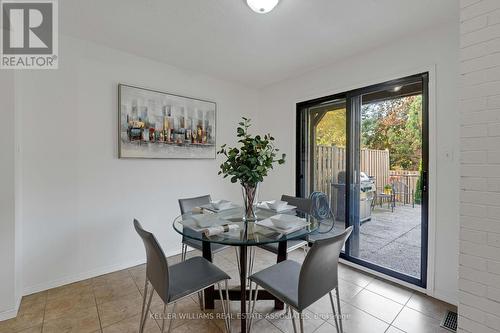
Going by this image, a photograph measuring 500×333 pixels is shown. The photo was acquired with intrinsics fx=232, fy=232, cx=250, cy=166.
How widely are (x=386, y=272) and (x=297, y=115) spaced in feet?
7.30

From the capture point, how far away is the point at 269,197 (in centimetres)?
380

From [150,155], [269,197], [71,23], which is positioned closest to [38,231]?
[150,155]

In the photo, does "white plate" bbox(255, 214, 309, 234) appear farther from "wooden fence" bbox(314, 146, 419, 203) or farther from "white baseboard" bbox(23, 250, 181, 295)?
"white baseboard" bbox(23, 250, 181, 295)

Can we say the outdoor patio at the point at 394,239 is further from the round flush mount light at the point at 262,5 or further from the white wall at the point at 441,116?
the round flush mount light at the point at 262,5

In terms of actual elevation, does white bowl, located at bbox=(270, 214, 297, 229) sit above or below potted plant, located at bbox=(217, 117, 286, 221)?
below

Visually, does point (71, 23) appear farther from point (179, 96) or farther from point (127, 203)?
point (127, 203)

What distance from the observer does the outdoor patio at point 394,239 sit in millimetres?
2377

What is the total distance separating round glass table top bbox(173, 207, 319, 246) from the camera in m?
1.51

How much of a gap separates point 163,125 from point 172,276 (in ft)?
6.22

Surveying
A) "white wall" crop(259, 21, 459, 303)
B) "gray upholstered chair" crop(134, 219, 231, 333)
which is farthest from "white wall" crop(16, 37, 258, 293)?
"white wall" crop(259, 21, 459, 303)

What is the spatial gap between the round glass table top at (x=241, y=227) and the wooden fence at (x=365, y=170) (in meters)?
1.16

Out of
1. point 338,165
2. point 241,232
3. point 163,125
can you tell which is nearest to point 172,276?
point 241,232

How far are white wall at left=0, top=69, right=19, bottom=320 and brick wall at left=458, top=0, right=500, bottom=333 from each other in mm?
3195

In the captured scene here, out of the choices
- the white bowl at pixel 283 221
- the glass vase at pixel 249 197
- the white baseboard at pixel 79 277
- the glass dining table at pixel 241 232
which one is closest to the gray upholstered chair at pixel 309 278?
the glass dining table at pixel 241 232
